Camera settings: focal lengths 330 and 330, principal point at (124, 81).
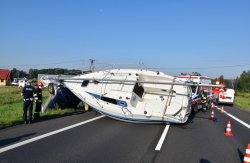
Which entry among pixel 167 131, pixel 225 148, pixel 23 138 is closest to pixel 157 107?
pixel 167 131

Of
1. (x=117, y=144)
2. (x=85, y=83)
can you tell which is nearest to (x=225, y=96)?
(x=85, y=83)

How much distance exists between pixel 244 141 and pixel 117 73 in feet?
22.7

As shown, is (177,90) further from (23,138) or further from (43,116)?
(23,138)

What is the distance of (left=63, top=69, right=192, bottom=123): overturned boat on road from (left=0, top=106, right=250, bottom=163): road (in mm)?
639

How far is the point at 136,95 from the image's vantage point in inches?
581

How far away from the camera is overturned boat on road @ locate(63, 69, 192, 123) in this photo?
13344 mm

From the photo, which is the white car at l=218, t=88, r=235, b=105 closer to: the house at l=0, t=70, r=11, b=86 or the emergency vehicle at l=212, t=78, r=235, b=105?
the emergency vehicle at l=212, t=78, r=235, b=105

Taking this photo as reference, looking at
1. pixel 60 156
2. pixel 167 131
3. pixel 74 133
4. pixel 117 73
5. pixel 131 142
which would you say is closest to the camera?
pixel 60 156

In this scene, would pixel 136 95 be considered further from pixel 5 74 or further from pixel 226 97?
pixel 5 74

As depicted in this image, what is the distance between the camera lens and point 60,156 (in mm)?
7293

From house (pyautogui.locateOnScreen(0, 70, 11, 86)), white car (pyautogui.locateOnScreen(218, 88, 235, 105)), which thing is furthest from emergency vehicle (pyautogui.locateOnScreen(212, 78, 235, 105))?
house (pyautogui.locateOnScreen(0, 70, 11, 86))

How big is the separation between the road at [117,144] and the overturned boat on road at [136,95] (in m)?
0.64

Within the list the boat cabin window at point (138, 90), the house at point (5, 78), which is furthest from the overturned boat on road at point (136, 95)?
the house at point (5, 78)

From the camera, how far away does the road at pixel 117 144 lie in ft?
24.3
